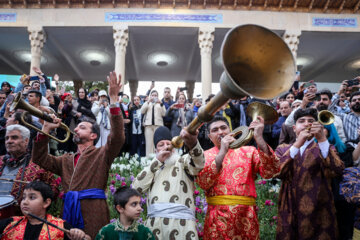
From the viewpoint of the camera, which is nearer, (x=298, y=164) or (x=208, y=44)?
(x=298, y=164)

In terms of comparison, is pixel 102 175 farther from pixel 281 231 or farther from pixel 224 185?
pixel 281 231

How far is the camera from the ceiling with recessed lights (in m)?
14.9

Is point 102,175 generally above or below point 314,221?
above

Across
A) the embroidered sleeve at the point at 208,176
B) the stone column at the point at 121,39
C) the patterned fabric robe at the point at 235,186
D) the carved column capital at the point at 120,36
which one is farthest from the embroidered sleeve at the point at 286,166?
the carved column capital at the point at 120,36

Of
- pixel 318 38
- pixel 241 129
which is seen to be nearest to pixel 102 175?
pixel 241 129

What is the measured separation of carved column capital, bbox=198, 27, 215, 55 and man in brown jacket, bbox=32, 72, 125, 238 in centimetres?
1102

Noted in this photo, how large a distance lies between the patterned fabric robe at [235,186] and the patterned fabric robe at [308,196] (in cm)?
46

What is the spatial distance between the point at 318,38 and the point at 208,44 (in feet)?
19.5

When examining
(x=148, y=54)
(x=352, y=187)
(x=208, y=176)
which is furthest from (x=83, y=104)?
(x=148, y=54)

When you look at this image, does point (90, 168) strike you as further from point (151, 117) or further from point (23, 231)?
point (151, 117)

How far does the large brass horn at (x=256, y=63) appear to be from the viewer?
5.23 feet

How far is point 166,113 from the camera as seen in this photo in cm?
768

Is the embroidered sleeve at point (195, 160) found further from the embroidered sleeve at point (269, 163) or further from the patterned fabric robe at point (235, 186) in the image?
the embroidered sleeve at point (269, 163)

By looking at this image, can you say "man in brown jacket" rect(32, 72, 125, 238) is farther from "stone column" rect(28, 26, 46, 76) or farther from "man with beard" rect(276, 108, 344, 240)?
"stone column" rect(28, 26, 46, 76)
